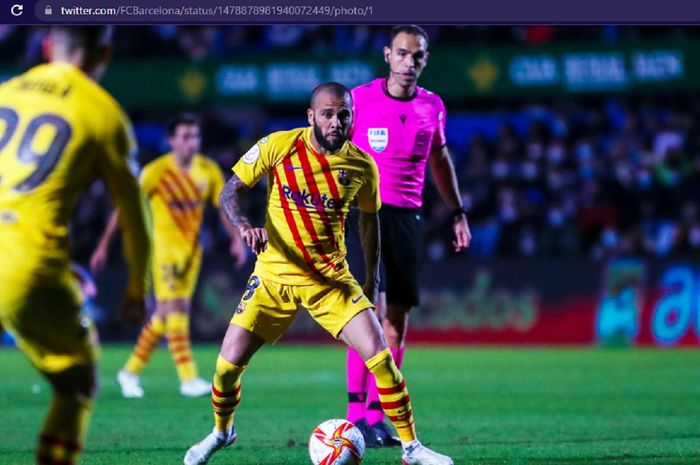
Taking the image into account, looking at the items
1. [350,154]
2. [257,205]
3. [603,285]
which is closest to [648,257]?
[603,285]

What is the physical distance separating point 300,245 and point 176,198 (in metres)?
5.23

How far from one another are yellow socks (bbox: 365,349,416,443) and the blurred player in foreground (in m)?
1.49

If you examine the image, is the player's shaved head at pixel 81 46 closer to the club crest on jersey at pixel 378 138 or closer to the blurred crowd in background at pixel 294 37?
the club crest on jersey at pixel 378 138

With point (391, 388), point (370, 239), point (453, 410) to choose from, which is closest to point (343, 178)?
point (370, 239)

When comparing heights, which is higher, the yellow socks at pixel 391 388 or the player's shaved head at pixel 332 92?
the player's shaved head at pixel 332 92

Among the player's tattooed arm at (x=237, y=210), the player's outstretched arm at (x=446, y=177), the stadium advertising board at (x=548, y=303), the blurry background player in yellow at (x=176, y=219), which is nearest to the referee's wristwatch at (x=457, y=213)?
the player's outstretched arm at (x=446, y=177)

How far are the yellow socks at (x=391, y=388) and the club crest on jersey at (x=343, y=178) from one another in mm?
911

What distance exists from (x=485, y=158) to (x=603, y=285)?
4371 mm

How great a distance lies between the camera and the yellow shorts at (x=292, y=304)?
619 centimetres

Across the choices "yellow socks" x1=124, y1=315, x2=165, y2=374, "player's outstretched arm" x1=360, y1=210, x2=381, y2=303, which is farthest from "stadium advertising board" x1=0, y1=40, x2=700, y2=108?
"player's outstretched arm" x1=360, y1=210, x2=381, y2=303

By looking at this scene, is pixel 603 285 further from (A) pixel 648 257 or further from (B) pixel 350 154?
(B) pixel 350 154

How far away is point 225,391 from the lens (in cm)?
626

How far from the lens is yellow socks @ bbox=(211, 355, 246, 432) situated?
6188 millimetres

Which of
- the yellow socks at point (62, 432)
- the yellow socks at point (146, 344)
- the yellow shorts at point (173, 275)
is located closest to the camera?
the yellow socks at point (62, 432)
